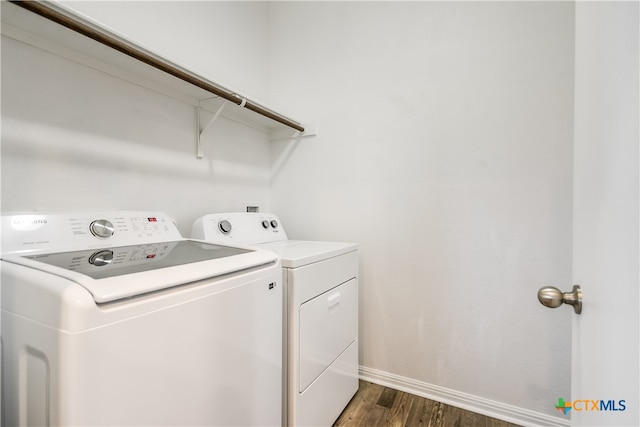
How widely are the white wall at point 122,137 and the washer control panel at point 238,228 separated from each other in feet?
0.55

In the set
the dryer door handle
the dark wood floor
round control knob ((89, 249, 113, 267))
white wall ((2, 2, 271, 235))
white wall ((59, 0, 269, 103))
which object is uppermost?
white wall ((59, 0, 269, 103))

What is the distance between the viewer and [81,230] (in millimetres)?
994

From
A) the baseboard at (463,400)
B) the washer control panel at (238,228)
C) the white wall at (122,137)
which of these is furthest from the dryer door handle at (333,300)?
the white wall at (122,137)

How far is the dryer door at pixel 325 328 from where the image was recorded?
47.7 inches

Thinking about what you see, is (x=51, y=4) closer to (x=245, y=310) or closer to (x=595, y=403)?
(x=245, y=310)

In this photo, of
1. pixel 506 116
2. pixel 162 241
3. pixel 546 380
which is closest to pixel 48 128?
pixel 162 241

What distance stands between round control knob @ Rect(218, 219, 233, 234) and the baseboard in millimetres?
1207

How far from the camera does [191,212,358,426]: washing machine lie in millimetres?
1160

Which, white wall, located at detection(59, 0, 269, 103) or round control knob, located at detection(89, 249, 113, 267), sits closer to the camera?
round control knob, located at detection(89, 249, 113, 267)

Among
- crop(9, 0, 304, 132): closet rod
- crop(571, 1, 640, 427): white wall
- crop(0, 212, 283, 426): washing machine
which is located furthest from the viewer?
crop(9, 0, 304, 132): closet rod

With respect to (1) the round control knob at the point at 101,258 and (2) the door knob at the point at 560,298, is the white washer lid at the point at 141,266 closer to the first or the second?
(1) the round control knob at the point at 101,258

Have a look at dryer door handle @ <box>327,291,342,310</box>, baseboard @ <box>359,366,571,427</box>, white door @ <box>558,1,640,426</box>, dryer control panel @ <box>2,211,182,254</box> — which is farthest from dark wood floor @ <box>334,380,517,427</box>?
dryer control panel @ <box>2,211,182,254</box>

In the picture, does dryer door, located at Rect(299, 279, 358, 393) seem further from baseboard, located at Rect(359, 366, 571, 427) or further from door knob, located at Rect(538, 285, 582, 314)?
door knob, located at Rect(538, 285, 582, 314)

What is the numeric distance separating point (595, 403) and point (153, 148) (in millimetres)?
1691
